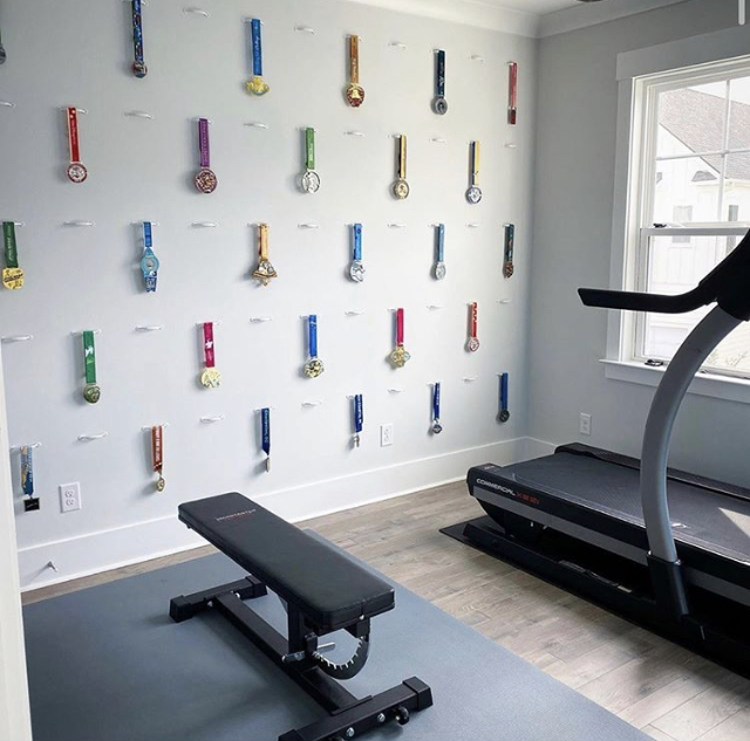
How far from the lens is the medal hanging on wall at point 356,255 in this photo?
3.78m

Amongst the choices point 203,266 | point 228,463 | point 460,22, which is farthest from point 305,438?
point 460,22

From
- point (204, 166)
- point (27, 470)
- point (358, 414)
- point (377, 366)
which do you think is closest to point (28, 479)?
point (27, 470)

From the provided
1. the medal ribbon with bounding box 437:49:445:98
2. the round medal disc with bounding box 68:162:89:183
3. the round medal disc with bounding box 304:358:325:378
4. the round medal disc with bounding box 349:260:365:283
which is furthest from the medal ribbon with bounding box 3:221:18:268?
the medal ribbon with bounding box 437:49:445:98

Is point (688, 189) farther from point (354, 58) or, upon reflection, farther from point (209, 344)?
point (209, 344)

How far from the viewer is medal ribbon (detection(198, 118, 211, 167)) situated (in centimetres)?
325

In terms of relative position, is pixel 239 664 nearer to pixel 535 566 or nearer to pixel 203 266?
pixel 535 566

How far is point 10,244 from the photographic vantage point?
9.49 ft

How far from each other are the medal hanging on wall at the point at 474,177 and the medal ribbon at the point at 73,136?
2.01 m

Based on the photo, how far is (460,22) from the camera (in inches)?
157

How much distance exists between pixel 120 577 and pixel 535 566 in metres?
1.71

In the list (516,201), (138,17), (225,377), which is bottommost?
(225,377)

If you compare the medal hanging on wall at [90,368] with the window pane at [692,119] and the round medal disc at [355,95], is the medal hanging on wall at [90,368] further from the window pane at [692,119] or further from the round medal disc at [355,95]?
the window pane at [692,119]

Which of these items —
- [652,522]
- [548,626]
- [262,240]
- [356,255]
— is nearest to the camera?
[652,522]

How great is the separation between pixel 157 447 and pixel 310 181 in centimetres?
138
